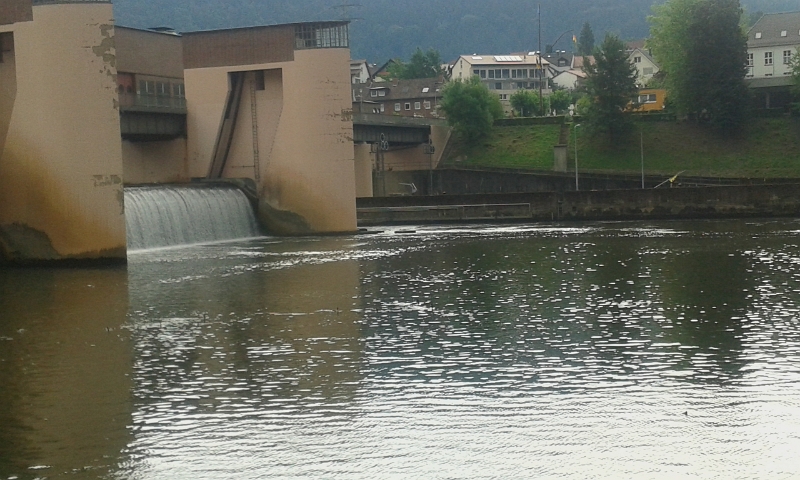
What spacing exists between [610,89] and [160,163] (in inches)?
1437

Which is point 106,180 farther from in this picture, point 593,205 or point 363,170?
point 363,170

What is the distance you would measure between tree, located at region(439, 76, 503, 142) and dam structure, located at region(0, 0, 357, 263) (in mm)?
25424

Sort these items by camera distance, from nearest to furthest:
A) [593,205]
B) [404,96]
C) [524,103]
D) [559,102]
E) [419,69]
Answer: [593,205]
[524,103]
[559,102]
[404,96]
[419,69]

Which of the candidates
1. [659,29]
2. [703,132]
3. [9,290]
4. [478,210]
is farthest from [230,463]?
[659,29]

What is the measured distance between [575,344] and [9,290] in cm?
1643

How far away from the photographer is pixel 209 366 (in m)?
16.5

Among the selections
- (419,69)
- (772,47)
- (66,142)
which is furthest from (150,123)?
(419,69)

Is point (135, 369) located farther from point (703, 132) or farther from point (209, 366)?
point (703, 132)

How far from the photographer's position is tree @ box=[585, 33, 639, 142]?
77438 mm

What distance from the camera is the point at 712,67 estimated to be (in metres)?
78.1

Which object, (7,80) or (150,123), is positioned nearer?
(7,80)

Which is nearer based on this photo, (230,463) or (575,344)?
(230,463)

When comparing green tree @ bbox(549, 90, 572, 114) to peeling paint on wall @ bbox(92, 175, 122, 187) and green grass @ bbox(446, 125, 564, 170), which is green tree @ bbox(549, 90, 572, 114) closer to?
green grass @ bbox(446, 125, 564, 170)

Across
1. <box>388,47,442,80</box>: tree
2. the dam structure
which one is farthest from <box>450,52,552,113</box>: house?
the dam structure
